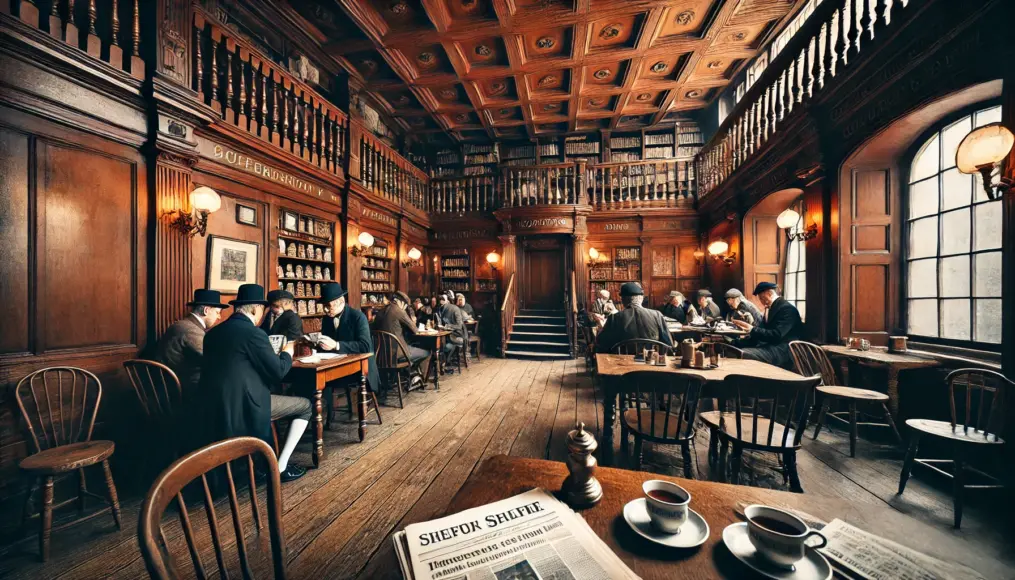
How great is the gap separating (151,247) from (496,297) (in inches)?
269

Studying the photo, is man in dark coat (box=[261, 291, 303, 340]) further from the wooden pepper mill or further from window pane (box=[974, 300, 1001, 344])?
window pane (box=[974, 300, 1001, 344])

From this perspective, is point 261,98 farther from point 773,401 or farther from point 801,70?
point 801,70

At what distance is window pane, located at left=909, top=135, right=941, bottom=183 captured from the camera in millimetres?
3516

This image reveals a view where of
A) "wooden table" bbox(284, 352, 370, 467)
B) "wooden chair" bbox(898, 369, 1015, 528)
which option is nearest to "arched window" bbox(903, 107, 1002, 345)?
"wooden chair" bbox(898, 369, 1015, 528)

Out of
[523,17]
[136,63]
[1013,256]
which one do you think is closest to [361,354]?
[136,63]

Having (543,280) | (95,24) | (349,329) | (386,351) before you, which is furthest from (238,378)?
(543,280)

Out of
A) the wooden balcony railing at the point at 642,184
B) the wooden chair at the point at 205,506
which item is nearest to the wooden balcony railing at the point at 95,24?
→ the wooden chair at the point at 205,506

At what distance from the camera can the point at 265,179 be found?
180 inches

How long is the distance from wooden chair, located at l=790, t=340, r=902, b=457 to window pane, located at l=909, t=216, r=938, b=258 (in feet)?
5.02

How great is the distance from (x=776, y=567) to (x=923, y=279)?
15.9ft

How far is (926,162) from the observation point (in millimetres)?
3619

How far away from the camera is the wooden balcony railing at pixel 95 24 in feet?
8.39

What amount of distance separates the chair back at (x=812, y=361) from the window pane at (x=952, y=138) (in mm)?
2096

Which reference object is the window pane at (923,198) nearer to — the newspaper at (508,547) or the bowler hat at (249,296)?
the newspaper at (508,547)
